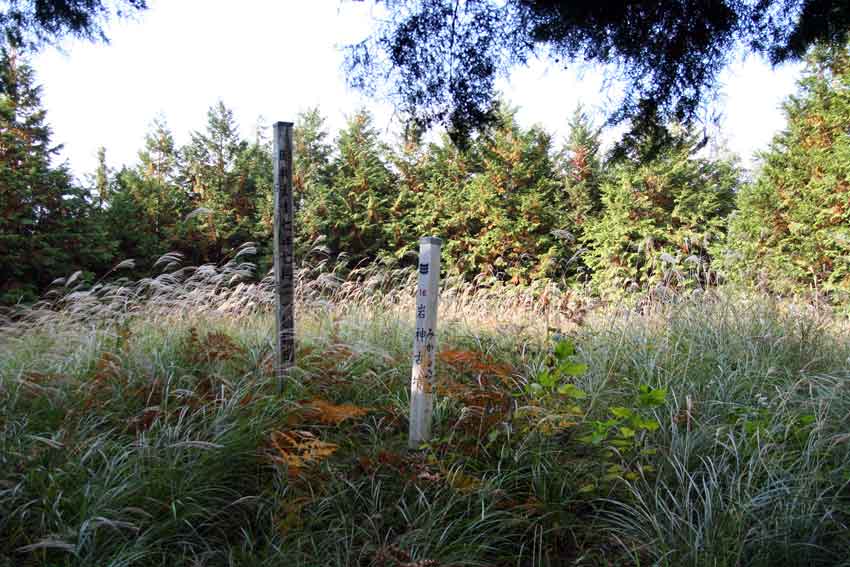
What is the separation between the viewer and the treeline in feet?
26.0

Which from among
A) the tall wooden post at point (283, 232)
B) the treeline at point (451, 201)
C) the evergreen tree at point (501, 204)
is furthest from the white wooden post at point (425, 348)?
the evergreen tree at point (501, 204)

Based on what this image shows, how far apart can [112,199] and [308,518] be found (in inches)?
482

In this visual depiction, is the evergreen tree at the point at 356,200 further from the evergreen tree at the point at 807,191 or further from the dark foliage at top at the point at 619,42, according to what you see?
the dark foliage at top at the point at 619,42

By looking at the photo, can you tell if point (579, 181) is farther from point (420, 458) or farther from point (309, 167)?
point (420, 458)

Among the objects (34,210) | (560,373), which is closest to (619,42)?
(560,373)

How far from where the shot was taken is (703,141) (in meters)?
3.10

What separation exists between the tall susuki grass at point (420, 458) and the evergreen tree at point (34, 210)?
7.75 metres

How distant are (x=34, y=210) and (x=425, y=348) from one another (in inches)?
419

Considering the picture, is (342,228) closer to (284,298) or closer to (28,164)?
(28,164)

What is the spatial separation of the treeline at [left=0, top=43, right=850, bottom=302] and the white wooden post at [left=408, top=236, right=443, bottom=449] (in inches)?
193

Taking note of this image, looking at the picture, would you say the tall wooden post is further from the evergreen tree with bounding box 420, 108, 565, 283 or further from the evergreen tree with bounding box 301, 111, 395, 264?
the evergreen tree with bounding box 301, 111, 395, 264

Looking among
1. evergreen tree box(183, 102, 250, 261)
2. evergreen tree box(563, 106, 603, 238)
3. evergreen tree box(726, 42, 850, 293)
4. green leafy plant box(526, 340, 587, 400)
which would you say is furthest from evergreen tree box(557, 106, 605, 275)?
green leafy plant box(526, 340, 587, 400)

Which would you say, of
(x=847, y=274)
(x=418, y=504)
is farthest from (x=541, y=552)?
(x=847, y=274)

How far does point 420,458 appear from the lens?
8.16 ft
